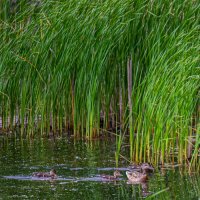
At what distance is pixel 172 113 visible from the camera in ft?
34.0

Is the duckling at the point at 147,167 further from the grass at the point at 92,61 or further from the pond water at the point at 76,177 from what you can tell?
the grass at the point at 92,61

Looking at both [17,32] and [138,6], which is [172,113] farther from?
[17,32]

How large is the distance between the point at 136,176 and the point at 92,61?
3687mm

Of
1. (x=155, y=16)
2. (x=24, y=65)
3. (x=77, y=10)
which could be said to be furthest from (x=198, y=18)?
(x=24, y=65)

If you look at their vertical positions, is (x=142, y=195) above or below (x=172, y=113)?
below

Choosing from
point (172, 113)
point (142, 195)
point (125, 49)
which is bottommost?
point (142, 195)

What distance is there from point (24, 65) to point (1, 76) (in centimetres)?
42

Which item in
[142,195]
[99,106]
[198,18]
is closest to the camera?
[142,195]

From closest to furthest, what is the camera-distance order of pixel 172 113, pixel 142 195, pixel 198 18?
1. pixel 142 195
2. pixel 172 113
3. pixel 198 18

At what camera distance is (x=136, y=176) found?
9570 mm

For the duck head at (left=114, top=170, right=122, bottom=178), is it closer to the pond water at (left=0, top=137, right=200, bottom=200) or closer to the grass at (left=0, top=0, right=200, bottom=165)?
the pond water at (left=0, top=137, right=200, bottom=200)

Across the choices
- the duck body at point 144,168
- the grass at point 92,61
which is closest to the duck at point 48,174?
the duck body at point 144,168

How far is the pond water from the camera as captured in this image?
9164mm

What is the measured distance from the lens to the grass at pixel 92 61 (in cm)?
1126
